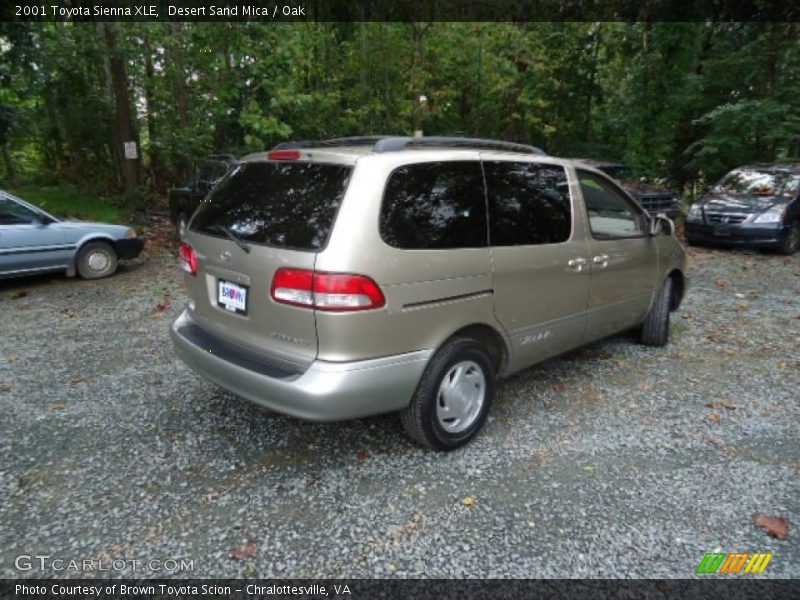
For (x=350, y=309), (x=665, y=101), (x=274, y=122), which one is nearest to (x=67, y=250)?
(x=274, y=122)

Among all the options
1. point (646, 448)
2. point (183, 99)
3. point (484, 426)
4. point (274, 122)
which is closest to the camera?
point (646, 448)

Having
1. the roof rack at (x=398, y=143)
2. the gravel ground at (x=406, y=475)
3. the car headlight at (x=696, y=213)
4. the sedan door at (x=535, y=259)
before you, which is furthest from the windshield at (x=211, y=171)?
the car headlight at (x=696, y=213)

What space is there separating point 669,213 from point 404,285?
36.5ft

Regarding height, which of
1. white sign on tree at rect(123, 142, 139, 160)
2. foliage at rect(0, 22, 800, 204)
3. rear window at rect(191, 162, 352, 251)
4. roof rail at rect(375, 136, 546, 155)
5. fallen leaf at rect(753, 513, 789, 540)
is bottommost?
fallen leaf at rect(753, 513, 789, 540)

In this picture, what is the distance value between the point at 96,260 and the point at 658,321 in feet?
24.2

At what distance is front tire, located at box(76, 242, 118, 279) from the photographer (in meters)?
7.56

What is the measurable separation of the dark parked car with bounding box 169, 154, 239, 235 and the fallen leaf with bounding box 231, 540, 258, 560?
854 cm

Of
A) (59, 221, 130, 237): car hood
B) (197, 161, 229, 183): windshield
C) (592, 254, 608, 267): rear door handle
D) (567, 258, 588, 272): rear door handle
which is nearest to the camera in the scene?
(567, 258, 588, 272): rear door handle

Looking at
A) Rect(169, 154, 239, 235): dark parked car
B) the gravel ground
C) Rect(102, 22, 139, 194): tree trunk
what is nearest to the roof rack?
the gravel ground

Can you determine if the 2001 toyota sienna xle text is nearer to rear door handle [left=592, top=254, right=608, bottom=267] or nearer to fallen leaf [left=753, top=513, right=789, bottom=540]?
rear door handle [left=592, top=254, right=608, bottom=267]

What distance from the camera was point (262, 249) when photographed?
2.79 meters

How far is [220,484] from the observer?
2920 mm

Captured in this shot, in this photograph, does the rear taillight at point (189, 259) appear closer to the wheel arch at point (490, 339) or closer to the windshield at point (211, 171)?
the wheel arch at point (490, 339)

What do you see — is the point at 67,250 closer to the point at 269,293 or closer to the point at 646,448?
the point at 269,293
